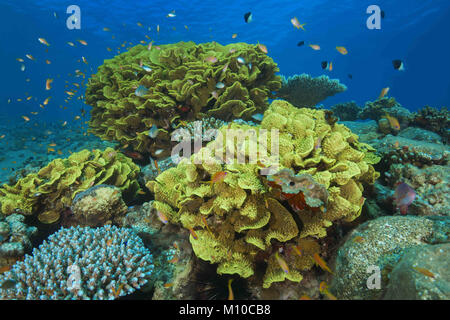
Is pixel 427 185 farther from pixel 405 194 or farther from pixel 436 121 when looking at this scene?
pixel 436 121

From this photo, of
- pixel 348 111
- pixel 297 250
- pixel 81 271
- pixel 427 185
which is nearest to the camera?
pixel 297 250

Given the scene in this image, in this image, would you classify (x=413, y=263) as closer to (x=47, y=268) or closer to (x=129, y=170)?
(x=47, y=268)

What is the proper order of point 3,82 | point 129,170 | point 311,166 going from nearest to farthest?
point 311,166, point 129,170, point 3,82

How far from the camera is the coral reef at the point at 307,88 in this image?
305 inches

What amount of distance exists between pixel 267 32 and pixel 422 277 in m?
61.4

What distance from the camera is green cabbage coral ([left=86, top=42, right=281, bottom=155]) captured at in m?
5.19

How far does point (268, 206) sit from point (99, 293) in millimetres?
2182

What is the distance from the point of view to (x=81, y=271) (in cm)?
262

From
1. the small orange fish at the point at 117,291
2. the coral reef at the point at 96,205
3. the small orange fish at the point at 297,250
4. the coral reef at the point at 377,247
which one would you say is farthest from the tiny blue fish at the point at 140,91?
the coral reef at the point at 377,247

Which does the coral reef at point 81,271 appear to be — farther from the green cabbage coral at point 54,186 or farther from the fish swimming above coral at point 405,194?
the fish swimming above coral at point 405,194

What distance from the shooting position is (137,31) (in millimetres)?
45875

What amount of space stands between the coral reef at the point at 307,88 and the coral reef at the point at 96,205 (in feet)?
22.6

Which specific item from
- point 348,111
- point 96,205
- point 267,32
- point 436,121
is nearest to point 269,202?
point 96,205

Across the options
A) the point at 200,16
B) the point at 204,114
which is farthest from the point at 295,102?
the point at 200,16
